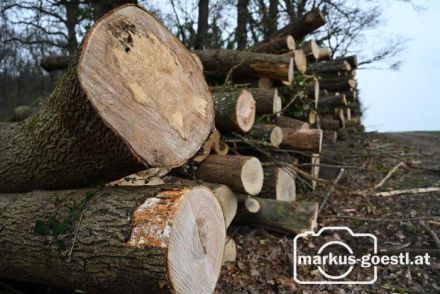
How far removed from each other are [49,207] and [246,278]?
164 centimetres

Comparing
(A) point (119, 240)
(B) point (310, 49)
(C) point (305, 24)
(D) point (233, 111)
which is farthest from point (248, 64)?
→ (A) point (119, 240)

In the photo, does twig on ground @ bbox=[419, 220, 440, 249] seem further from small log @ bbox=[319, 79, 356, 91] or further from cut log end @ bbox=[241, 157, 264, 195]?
small log @ bbox=[319, 79, 356, 91]

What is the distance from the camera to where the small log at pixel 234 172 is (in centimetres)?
346

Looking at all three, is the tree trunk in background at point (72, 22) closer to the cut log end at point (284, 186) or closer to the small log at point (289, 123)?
the small log at point (289, 123)

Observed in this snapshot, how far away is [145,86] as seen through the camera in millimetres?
2039

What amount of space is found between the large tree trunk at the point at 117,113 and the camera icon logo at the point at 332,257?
1.55 meters

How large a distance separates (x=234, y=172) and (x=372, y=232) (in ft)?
5.09

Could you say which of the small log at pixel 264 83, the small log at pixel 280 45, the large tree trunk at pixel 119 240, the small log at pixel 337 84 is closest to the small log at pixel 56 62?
the small log at pixel 280 45

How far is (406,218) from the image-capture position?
3914mm

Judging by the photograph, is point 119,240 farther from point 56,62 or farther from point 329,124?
point 329,124

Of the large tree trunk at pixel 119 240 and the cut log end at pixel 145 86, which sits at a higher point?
the cut log end at pixel 145 86

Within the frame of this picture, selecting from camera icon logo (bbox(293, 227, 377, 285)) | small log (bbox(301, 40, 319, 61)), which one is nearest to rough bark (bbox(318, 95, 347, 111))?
small log (bbox(301, 40, 319, 61))

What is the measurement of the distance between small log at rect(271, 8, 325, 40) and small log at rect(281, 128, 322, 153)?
1889 millimetres

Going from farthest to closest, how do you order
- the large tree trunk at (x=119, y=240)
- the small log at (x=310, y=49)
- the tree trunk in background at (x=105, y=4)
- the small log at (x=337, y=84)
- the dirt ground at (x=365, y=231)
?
the small log at (x=337, y=84), the tree trunk in background at (x=105, y=4), the small log at (x=310, y=49), the dirt ground at (x=365, y=231), the large tree trunk at (x=119, y=240)
